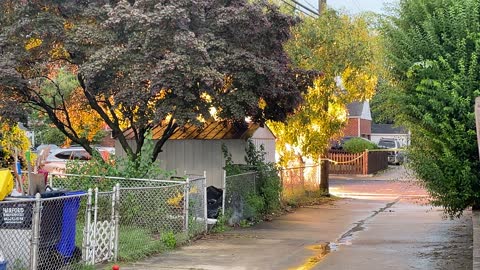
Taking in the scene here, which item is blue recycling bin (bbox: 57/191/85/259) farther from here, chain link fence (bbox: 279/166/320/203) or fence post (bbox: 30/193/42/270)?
chain link fence (bbox: 279/166/320/203)

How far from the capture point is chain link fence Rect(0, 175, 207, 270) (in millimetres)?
9172

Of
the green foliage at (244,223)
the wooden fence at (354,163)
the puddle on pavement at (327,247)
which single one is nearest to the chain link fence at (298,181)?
the puddle on pavement at (327,247)

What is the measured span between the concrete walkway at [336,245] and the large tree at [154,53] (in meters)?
2.72

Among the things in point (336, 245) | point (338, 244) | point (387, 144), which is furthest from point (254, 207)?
point (387, 144)

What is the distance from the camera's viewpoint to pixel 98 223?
1043cm

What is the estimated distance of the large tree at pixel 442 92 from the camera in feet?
32.6

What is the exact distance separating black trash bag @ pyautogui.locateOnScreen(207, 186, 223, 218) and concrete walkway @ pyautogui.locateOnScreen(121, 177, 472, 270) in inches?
30.3

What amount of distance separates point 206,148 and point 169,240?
6.24 metres

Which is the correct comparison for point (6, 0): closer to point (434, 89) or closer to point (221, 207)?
point (221, 207)

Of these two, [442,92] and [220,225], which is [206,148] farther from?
[442,92]

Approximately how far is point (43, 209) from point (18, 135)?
329 inches

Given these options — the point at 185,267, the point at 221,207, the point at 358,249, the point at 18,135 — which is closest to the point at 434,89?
the point at 358,249

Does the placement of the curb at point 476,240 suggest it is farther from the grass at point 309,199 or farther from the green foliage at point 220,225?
the grass at point 309,199

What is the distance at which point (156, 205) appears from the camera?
1284 centimetres
